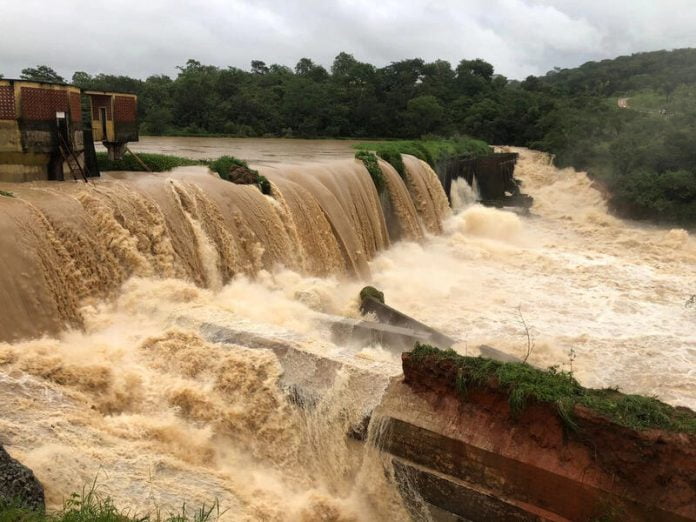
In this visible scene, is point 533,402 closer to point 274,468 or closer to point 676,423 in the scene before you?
point 676,423

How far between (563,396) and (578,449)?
489 mm

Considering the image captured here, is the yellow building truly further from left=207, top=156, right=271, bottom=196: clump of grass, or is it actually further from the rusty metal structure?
left=207, top=156, right=271, bottom=196: clump of grass

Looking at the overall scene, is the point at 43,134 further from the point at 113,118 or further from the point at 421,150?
the point at 421,150

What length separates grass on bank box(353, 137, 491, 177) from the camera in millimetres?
20469

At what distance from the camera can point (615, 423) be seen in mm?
5172

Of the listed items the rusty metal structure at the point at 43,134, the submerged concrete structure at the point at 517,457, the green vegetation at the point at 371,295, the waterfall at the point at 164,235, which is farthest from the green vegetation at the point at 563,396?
the rusty metal structure at the point at 43,134

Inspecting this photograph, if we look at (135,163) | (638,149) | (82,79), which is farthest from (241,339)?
(82,79)

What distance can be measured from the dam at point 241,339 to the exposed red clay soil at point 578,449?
0.20 meters

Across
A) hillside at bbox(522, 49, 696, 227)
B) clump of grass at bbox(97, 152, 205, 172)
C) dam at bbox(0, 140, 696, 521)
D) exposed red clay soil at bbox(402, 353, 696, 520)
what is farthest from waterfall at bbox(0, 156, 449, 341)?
hillside at bbox(522, 49, 696, 227)

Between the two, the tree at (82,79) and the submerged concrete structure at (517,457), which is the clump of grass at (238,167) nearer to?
the submerged concrete structure at (517,457)

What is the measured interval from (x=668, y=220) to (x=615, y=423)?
21.4m

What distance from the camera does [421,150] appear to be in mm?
24953

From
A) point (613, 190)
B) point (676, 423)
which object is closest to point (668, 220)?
point (613, 190)

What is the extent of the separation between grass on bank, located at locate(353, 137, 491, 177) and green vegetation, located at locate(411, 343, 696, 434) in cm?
1493
